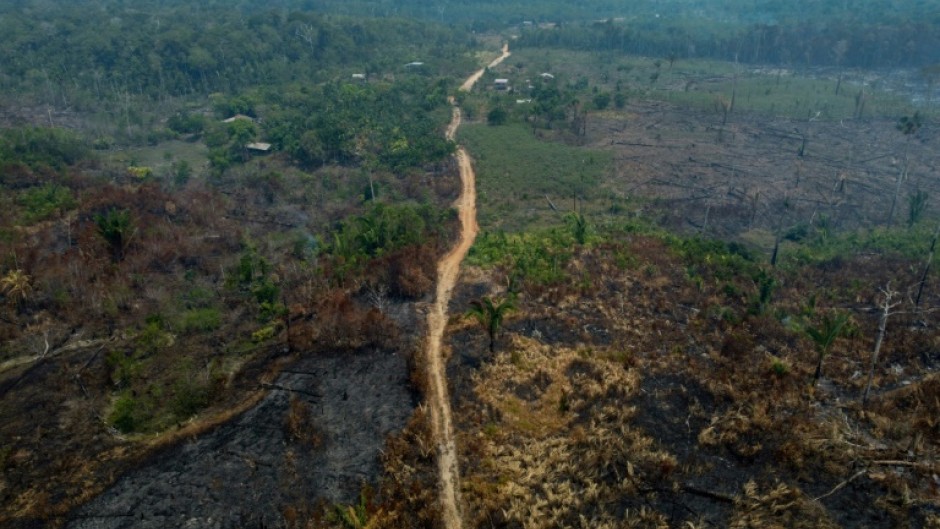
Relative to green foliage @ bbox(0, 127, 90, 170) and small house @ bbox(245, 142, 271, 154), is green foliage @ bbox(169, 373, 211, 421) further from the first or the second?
small house @ bbox(245, 142, 271, 154)

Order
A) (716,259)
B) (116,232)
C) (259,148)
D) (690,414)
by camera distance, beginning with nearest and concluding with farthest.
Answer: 1. (690,414)
2. (116,232)
3. (716,259)
4. (259,148)

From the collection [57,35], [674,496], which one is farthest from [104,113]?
[674,496]

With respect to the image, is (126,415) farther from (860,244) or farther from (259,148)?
(860,244)

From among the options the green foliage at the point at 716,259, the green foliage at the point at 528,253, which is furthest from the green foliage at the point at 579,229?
the green foliage at the point at 716,259

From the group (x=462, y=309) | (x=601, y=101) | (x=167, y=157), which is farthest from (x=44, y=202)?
(x=601, y=101)

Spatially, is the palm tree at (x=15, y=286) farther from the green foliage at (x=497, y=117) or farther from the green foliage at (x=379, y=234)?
the green foliage at (x=497, y=117)

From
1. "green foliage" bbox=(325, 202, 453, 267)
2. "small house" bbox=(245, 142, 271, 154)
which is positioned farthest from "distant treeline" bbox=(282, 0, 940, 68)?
"green foliage" bbox=(325, 202, 453, 267)
